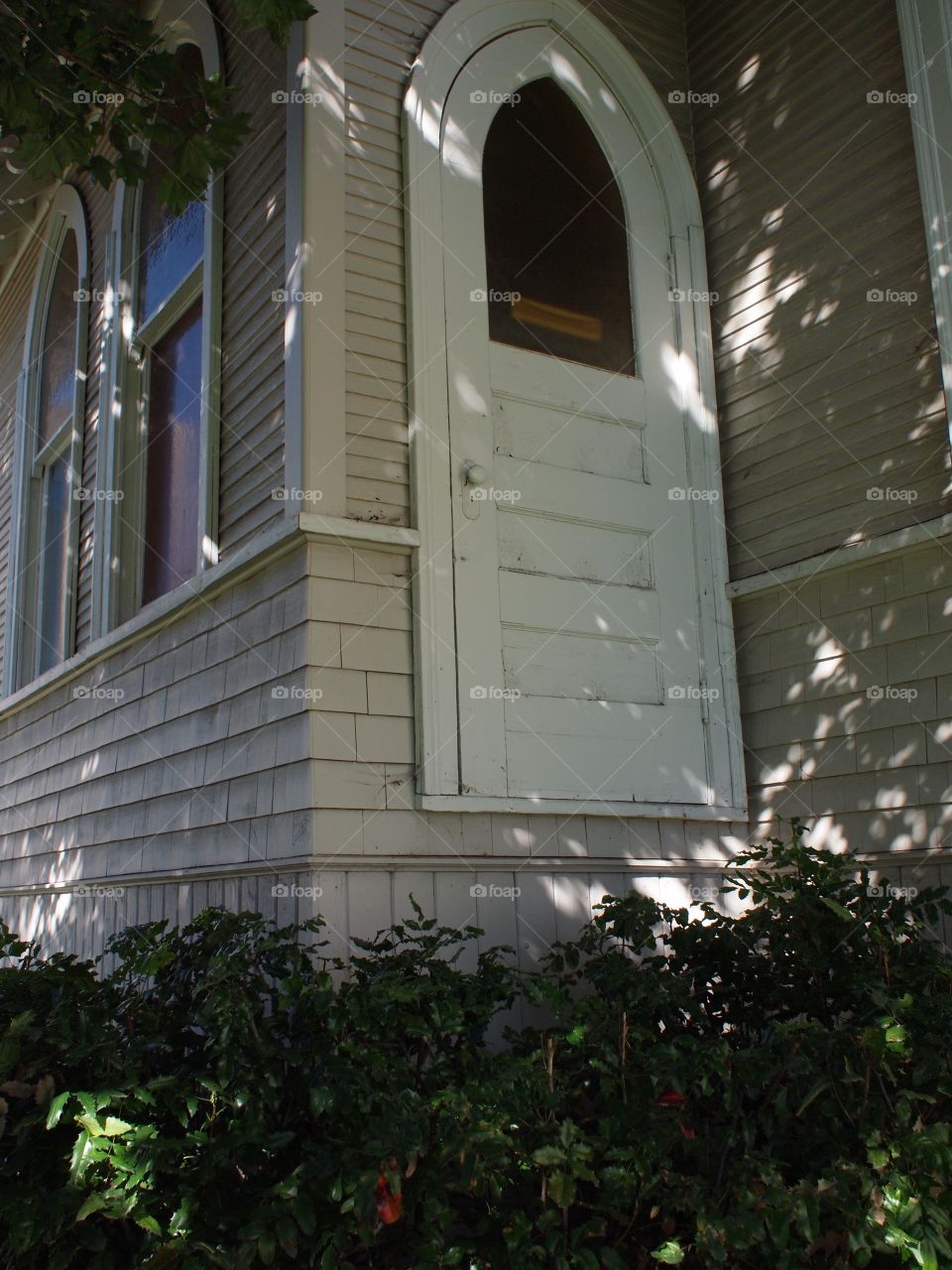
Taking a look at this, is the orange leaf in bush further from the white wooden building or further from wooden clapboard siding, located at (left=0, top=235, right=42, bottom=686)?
wooden clapboard siding, located at (left=0, top=235, right=42, bottom=686)

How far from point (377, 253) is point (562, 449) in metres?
1.19

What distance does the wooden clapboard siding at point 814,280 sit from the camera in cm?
518

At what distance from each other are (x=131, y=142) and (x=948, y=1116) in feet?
22.8

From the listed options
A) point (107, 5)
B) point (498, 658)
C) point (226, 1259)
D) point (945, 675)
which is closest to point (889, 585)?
point (945, 675)

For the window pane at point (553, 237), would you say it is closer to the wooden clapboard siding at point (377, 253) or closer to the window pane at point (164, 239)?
the wooden clapboard siding at point (377, 253)

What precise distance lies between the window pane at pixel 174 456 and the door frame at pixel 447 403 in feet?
5.07

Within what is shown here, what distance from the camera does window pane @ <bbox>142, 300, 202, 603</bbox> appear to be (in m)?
6.34

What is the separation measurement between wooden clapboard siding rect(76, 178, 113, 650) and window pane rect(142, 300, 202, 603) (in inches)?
26.7

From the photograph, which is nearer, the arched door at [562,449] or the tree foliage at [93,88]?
the tree foliage at [93,88]

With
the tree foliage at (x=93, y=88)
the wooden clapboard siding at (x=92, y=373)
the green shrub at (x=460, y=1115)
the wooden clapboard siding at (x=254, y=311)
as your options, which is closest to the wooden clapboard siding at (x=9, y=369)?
the wooden clapboard siding at (x=92, y=373)

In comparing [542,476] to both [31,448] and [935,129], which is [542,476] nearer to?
[935,129]

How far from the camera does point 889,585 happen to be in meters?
5.07

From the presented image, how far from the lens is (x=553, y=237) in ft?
19.2

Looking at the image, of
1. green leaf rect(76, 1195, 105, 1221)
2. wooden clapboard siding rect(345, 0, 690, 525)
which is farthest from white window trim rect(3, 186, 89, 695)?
green leaf rect(76, 1195, 105, 1221)
